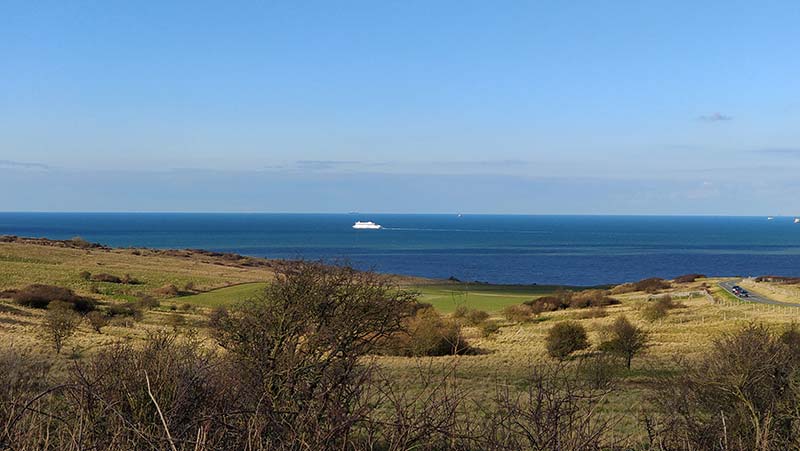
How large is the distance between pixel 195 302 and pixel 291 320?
157ft

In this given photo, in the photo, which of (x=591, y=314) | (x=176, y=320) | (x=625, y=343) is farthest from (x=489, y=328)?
(x=176, y=320)

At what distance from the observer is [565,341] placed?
117 feet

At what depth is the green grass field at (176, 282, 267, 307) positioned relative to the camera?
177ft

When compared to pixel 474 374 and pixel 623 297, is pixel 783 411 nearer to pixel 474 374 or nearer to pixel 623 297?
pixel 474 374

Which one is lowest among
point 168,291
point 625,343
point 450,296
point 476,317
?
point 450,296

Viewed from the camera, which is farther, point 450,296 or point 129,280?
point 129,280

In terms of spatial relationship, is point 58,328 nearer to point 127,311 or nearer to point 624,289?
point 127,311

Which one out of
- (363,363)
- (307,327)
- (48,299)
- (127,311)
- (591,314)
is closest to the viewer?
(307,327)

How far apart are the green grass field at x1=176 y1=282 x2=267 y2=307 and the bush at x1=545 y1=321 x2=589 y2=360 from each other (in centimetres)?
2489

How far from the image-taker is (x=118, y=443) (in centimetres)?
455

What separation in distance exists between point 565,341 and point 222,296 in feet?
112

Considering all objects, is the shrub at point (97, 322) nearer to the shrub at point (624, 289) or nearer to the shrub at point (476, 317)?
the shrub at point (476, 317)

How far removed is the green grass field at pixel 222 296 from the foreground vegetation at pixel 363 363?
0.74m

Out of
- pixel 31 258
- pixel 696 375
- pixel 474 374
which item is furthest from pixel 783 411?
pixel 31 258
